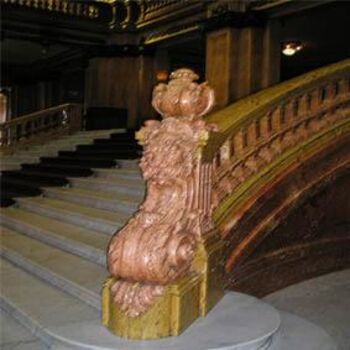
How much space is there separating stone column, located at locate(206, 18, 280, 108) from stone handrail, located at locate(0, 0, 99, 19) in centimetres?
433

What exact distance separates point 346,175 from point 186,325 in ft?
7.45

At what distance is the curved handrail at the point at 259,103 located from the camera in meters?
2.94

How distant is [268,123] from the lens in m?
3.67

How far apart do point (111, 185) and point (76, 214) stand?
943mm

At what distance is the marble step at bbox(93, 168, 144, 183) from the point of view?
593 cm

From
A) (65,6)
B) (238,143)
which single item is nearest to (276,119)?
(238,143)

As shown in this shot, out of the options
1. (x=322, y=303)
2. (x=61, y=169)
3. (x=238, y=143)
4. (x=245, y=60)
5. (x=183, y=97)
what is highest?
(x=245, y=60)

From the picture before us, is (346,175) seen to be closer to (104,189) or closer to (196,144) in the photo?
(196,144)

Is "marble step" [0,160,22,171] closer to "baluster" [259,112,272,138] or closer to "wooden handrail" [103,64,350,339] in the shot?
"baluster" [259,112,272,138]

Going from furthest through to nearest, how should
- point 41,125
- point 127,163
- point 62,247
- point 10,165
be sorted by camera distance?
point 41,125, point 10,165, point 127,163, point 62,247

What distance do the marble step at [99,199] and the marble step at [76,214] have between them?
68 millimetres

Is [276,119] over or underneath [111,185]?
over

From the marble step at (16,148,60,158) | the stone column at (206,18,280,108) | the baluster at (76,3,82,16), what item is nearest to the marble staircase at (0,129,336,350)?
the marble step at (16,148,60,158)

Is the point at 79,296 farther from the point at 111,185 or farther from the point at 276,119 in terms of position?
the point at 111,185
